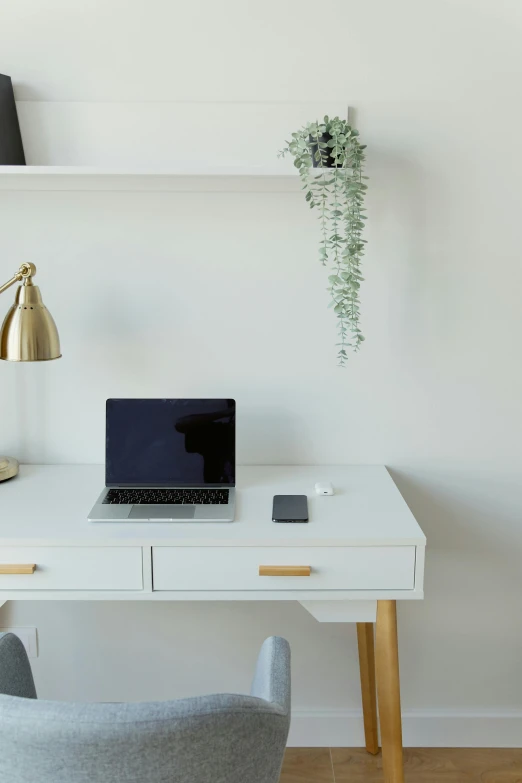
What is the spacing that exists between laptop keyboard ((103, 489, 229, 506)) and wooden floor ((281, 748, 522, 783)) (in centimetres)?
87

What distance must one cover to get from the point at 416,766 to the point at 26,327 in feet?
5.25

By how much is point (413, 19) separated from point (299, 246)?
2.02 ft

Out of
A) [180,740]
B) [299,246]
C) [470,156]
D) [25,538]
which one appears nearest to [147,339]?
[299,246]

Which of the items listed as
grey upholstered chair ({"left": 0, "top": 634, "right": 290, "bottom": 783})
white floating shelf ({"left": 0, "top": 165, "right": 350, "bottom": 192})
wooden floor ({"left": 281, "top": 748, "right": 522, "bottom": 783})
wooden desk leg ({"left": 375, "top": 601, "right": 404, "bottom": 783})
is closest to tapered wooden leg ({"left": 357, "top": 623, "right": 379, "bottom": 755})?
wooden floor ({"left": 281, "top": 748, "right": 522, "bottom": 783})

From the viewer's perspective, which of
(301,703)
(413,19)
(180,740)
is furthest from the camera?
(301,703)

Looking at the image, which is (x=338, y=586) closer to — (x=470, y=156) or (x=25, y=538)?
(x=25, y=538)

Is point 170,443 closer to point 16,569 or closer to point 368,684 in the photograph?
point 16,569

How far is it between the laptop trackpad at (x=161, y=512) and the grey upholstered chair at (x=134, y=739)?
686mm

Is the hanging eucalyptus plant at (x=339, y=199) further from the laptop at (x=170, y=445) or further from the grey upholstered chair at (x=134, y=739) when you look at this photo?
the grey upholstered chair at (x=134, y=739)

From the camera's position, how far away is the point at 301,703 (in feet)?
7.28

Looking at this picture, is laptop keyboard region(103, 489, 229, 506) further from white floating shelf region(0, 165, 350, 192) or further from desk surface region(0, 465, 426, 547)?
white floating shelf region(0, 165, 350, 192)

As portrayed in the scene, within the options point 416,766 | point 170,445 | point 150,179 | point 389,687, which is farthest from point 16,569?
point 416,766

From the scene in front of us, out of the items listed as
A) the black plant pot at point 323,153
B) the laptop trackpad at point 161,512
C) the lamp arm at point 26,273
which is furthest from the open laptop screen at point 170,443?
the black plant pot at point 323,153

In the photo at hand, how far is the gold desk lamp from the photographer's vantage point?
1763mm
